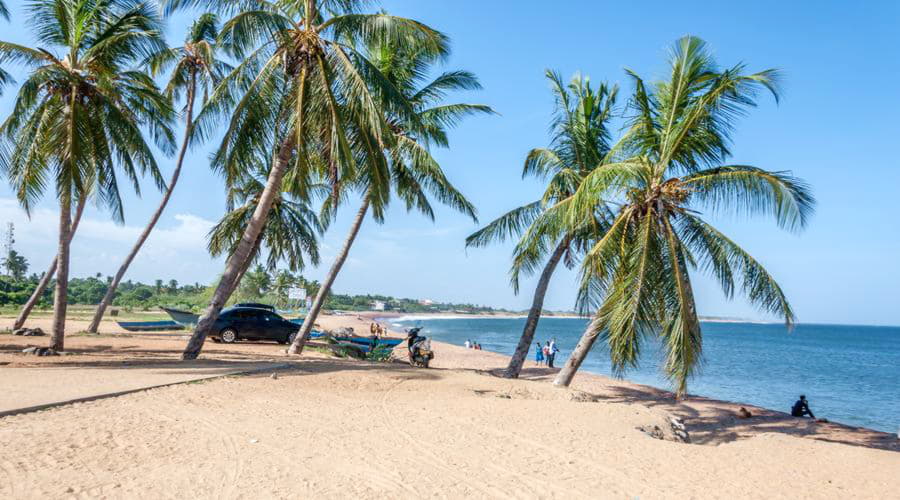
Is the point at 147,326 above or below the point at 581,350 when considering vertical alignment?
below

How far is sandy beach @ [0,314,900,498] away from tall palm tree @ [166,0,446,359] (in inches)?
163

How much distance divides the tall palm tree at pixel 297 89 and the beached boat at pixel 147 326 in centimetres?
1553

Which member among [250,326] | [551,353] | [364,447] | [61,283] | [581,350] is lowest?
[551,353]

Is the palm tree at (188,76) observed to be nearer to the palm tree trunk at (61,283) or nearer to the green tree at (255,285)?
the palm tree trunk at (61,283)

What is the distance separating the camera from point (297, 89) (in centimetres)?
1074

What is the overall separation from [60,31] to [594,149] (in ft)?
41.2

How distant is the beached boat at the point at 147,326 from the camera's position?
23.1 metres

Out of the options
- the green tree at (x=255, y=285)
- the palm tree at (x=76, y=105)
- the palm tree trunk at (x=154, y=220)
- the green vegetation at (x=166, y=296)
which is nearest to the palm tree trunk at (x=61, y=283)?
the palm tree at (x=76, y=105)

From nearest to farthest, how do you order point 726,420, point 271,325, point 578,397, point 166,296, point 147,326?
1. point 578,397
2. point 726,420
3. point 271,325
4. point 147,326
5. point 166,296

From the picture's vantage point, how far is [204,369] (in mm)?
9242

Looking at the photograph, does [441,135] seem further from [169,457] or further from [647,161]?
[169,457]

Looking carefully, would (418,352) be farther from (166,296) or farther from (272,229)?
(166,296)

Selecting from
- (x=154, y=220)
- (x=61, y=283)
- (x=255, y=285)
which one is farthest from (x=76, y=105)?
(x=255, y=285)

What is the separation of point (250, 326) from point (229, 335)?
0.79 m
